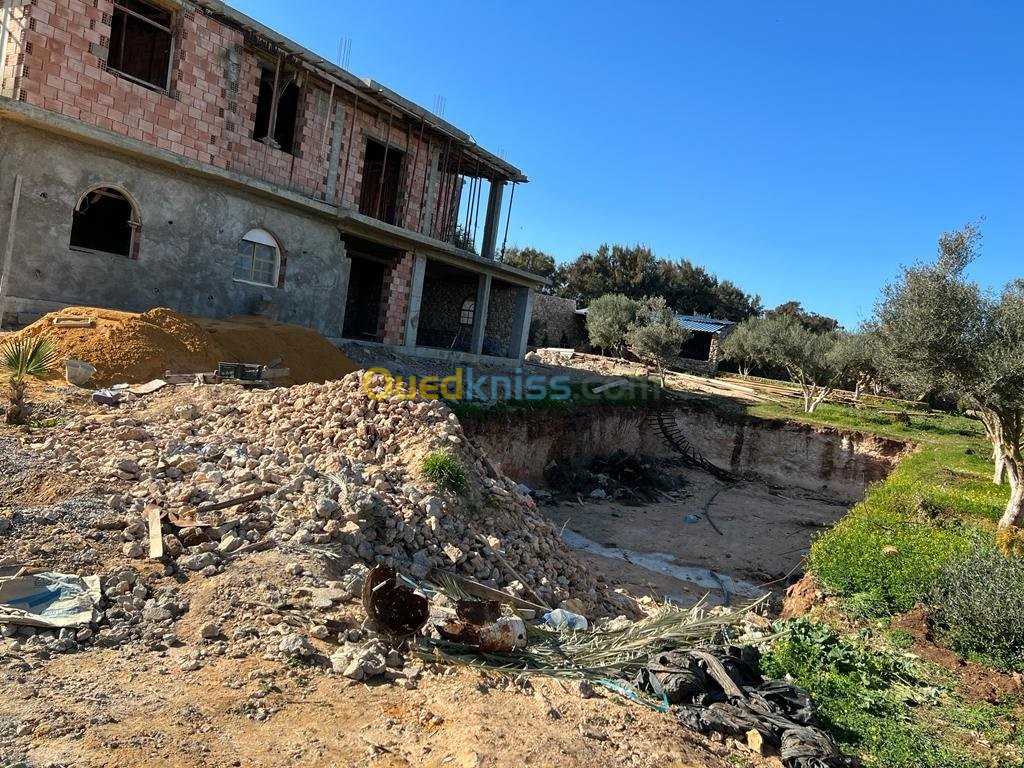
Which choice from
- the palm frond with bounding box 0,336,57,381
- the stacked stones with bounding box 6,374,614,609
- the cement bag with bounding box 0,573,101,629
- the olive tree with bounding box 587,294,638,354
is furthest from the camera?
the olive tree with bounding box 587,294,638,354

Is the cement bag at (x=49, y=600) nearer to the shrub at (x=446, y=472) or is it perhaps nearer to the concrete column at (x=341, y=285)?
the shrub at (x=446, y=472)

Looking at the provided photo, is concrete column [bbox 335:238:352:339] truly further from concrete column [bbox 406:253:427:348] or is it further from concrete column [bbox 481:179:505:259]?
concrete column [bbox 481:179:505:259]

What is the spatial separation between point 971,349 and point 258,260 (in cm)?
1440

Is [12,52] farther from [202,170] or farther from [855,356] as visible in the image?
[855,356]

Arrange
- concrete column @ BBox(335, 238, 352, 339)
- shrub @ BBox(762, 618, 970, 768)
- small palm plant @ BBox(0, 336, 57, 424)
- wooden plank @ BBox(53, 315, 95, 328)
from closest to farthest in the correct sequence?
shrub @ BBox(762, 618, 970, 768)
small palm plant @ BBox(0, 336, 57, 424)
wooden plank @ BBox(53, 315, 95, 328)
concrete column @ BBox(335, 238, 352, 339)

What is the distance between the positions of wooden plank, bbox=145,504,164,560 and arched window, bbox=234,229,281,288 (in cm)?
1010

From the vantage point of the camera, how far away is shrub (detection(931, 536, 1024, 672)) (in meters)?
6.07

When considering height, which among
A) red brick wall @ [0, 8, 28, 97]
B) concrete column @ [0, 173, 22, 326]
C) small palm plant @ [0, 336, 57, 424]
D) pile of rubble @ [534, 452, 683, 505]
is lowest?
pile of rubble @ [534, 452, 683, 505]

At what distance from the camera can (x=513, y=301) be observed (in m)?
26.8

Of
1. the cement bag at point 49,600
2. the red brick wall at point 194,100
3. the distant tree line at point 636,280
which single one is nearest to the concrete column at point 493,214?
the red brick wall at point 194,100

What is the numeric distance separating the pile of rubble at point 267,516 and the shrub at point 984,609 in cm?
369

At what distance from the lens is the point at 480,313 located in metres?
22.8

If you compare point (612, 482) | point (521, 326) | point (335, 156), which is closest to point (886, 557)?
point (612, 482)

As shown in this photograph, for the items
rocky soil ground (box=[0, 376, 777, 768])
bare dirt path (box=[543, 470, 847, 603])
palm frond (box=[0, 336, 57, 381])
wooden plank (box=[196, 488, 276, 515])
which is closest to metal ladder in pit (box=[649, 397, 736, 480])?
bare dirt path (box=[543, 470, 847, 603])
